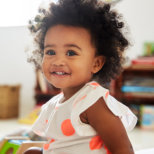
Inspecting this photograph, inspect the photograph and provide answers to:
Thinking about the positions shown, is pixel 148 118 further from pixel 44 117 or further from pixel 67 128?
pixel 67 128

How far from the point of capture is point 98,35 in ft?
2.39

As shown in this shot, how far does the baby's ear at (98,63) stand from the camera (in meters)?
0.75

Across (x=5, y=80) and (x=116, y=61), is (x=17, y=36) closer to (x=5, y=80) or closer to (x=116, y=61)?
(x=5, y=80)

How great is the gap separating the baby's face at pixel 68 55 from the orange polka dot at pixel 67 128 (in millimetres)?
96

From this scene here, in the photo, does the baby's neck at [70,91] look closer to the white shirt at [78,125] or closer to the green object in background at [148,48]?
the white shirt at [78,125]

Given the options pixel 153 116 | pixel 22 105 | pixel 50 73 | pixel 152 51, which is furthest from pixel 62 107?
pixel 22 105

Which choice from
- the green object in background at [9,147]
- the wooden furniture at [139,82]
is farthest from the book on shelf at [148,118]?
the green object in background at [9,147]

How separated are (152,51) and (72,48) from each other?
209cm

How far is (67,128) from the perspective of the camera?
692mm

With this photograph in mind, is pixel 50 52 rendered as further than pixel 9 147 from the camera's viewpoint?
No

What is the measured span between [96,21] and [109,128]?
0.95 feet

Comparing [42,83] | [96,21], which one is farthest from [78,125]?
[42,83]

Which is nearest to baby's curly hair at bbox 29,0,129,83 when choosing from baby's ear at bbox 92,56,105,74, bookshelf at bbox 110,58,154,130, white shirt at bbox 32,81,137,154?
baby's ear at bbox 92,56,105,74

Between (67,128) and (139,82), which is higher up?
(67,128)
